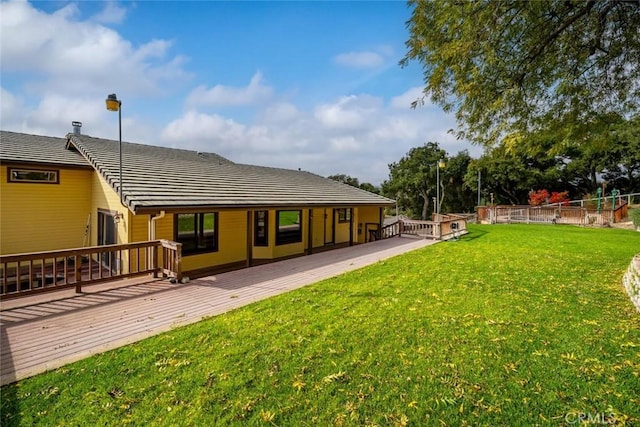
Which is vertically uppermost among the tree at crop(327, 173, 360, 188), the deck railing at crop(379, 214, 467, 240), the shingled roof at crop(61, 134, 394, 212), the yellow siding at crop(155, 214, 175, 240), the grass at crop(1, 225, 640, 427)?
the tree at crop(327, 173, 360, 188)

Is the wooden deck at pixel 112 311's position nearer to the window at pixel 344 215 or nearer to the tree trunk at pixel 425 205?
the window at pixel 344 215

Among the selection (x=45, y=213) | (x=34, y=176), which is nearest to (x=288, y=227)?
(x=45, y=213)

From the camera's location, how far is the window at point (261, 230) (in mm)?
11195

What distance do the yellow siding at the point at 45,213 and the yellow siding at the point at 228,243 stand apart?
14.2 ft

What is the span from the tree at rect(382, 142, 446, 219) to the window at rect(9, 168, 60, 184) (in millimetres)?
41093

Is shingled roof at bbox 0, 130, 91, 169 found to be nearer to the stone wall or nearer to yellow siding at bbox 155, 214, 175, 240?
yellow siding at bbox 155, 214, 175, 240

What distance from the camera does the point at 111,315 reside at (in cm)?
547

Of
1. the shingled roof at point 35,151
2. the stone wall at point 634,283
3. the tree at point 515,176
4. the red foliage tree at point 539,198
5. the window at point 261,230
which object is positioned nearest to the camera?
the stone wall at point 634,283

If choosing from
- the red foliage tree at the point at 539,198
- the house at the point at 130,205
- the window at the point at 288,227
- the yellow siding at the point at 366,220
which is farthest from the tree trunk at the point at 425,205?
the house at the point at 130,205

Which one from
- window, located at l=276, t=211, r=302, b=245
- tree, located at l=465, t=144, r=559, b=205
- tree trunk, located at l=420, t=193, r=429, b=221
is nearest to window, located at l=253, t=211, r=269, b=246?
window, located at l=276, t=211, r=302, b=245

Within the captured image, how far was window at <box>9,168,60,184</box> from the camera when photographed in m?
9.02

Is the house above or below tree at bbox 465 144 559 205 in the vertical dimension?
below

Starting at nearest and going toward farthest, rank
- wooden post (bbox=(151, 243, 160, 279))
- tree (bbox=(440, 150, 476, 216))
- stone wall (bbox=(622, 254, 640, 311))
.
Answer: stone wall (bbox=(622, 254, 640, 311)) < wooden post (bbox=(151, 243, 160, 279)) < tree (bbox=(440, 150, 476, 216))

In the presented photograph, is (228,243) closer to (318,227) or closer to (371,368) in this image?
(318,227)
